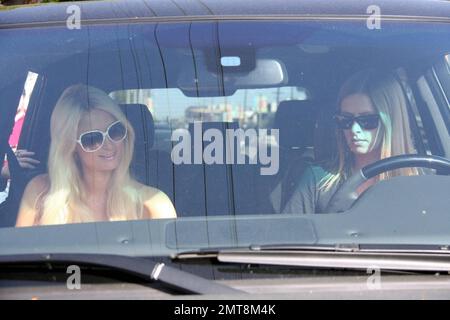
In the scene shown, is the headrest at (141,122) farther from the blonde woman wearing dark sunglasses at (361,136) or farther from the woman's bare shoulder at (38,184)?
the blonde woman wearing dark sunglasses at (361,136)

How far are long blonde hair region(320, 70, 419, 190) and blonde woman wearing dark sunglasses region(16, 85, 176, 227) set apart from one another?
60 cm

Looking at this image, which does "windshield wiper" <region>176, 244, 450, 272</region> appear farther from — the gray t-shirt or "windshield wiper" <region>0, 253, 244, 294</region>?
the gray t-shirt

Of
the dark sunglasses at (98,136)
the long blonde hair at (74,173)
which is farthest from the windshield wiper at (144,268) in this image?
the dark sunglasses at (98,136)

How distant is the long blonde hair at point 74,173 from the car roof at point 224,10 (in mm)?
317

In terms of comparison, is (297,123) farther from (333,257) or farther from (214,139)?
(333,257)

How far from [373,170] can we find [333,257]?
1.97 feet

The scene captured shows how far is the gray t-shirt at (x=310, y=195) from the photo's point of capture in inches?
95.7

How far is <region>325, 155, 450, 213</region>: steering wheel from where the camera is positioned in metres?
2.46

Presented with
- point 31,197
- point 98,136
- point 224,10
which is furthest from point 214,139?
point 31,197

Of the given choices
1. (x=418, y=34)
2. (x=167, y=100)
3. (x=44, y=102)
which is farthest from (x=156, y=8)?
(x=418, y=34)

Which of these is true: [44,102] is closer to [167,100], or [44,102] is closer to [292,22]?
[167,100]

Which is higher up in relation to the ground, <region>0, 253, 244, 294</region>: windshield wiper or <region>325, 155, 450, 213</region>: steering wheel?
<region>325, 155, 450, 213</region>: steering wheel

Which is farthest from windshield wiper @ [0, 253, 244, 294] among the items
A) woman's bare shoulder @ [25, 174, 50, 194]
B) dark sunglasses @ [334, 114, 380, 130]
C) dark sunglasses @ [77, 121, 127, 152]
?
dark sunglasses @ [334, 114, 380, 130]
